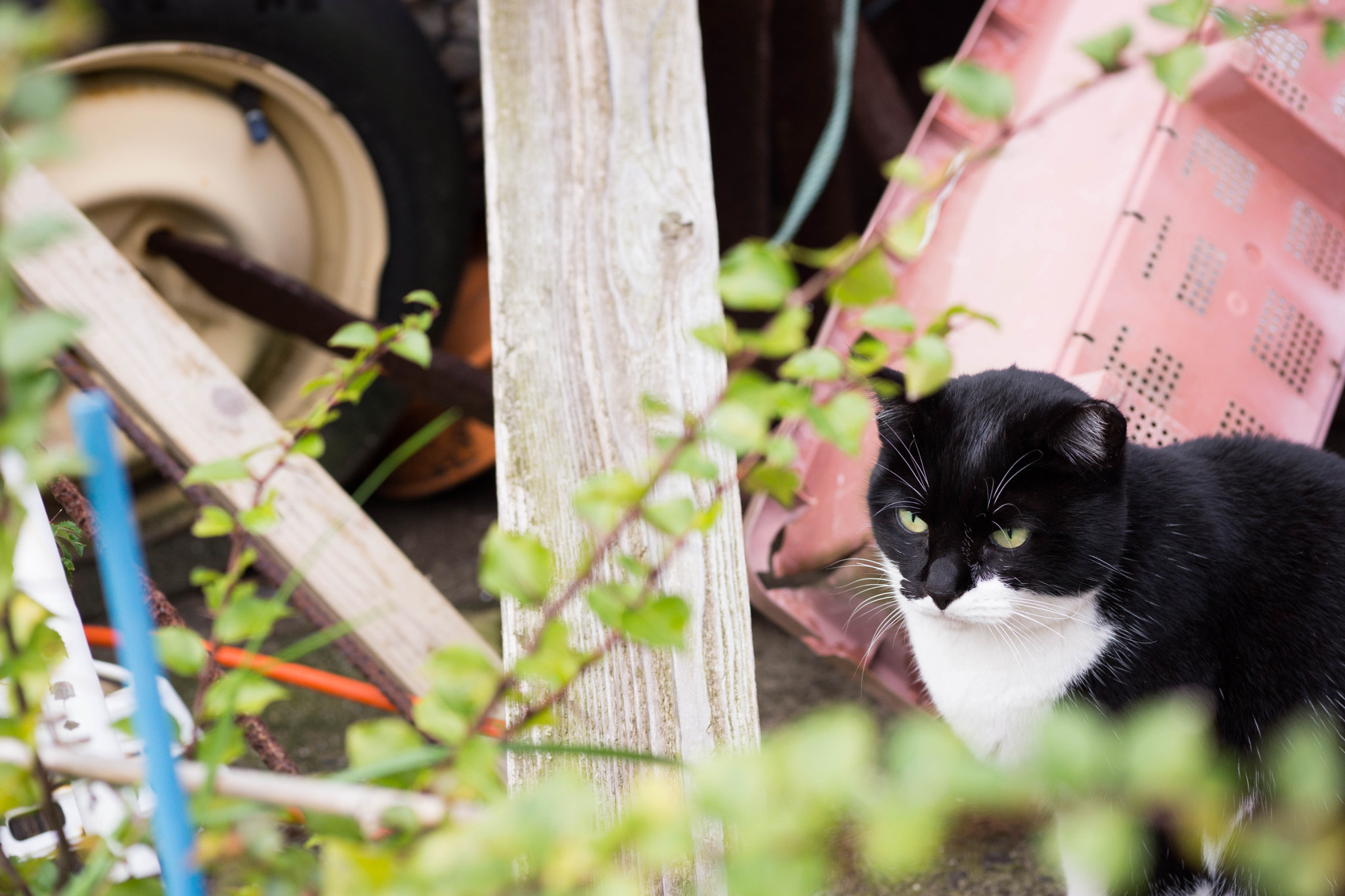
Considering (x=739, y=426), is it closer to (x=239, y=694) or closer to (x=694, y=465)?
(x=694, y=465)

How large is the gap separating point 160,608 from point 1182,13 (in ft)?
3.68

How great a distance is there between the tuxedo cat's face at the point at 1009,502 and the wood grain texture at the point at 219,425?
64cm

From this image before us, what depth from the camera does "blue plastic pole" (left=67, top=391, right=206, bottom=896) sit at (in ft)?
1.24

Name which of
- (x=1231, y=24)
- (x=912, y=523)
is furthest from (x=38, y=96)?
(x=912, y=523)

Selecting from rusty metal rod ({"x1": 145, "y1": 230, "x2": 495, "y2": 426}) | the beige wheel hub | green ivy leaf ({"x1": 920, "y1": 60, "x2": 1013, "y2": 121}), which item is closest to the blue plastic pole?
green ivy leaf ({"x1": 920, "y1": 60, "x2": 1013, "y2": 121})

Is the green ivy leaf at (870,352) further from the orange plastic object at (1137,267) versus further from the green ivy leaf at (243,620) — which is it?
the orange plastic object at (1137,267)

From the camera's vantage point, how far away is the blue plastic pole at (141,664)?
379 millimetres

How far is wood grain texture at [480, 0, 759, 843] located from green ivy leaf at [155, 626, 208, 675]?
0.34 m

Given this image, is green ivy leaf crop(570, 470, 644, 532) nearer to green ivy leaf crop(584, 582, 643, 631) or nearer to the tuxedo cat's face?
green ivy leaf crop(584, 582, 643, 631)

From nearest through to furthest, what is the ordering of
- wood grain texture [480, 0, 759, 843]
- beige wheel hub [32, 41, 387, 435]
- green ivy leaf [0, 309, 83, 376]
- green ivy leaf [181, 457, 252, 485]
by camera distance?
green ivy leaf [0, 309, 83, 376]
green ivy leaf [181, 457, 252, 485]
wood grain texture [480, 0, 759, 843]
beige wheel hub [32, 41, 387, 435]

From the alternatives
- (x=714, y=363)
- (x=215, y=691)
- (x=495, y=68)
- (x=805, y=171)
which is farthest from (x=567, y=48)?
(x=805, y=171)

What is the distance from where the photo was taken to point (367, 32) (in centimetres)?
210

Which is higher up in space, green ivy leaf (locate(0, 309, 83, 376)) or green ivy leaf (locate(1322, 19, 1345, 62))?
green ivy leaf (locate(1322, 19, 1345, 62))

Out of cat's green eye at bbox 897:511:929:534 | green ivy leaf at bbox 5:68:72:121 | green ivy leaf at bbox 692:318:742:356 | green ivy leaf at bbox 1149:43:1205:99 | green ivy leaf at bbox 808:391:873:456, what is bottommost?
cat's green eye at bbox 897:511:929:534
